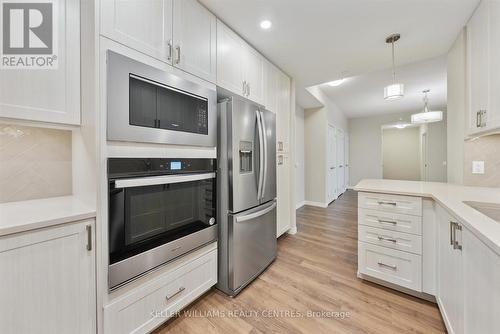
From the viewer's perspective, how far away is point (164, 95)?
4.28ft

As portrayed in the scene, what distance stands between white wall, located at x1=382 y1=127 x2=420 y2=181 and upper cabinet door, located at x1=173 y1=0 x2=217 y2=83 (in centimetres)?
913

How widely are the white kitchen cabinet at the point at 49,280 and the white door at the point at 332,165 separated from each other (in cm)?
484

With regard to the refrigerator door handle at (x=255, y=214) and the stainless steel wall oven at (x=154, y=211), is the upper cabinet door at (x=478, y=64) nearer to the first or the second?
the refrigerator door handle at (x=255, y=214)

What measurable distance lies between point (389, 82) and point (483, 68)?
2.69 m

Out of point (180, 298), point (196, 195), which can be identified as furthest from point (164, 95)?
point (180, 298)

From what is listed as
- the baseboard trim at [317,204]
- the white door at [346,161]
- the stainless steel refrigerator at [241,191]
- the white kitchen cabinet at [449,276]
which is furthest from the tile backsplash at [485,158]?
the white door at [346,161]

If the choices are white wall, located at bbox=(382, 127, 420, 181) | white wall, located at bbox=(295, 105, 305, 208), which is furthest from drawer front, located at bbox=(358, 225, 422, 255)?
white wall, located at bbox=(382, 127, 420, 181)

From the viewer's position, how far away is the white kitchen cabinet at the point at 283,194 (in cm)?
268

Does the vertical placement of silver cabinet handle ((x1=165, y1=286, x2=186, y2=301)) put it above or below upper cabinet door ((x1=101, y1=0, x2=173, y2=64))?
below

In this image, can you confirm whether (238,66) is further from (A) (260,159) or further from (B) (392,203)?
(B) (392,203)

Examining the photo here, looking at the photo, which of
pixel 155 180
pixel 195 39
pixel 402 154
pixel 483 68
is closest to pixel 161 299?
pixel 155 180

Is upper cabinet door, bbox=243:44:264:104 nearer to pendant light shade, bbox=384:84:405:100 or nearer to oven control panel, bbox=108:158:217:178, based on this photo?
oven control panel, bbox=108:158:217:178

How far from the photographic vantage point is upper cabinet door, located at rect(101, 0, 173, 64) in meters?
1.08

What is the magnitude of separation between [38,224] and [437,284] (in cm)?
254
